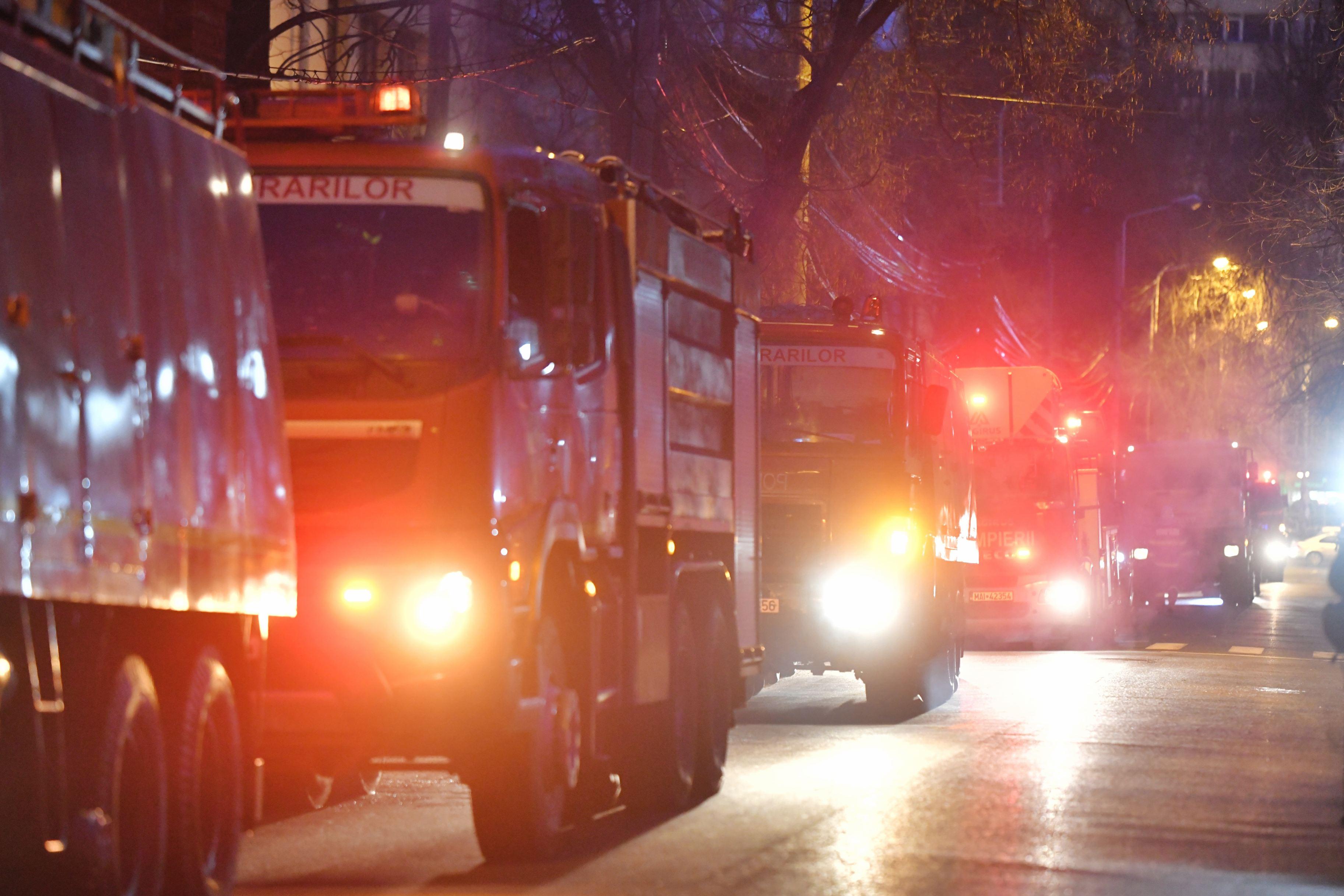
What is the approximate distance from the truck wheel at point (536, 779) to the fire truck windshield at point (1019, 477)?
55.1ft

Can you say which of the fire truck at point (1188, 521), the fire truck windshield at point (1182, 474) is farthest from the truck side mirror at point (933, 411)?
the fire truck windshield at point (1182, 474)

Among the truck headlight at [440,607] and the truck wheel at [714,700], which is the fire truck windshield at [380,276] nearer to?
the truck headlight at [440,607]

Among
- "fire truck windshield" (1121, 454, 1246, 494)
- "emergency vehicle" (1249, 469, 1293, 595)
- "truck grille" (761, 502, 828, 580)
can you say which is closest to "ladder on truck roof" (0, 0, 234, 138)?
"truck grille" (761, 502, 828, 580)

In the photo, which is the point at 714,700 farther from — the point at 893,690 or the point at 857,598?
the point at 893,690

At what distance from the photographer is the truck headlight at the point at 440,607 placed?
330 inches

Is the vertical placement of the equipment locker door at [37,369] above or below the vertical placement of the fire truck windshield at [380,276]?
below

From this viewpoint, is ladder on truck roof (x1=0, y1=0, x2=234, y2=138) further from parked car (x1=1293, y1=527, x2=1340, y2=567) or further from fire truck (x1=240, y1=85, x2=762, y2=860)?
parked car (x1=1293, y1=527, x2=1340, y2=567)

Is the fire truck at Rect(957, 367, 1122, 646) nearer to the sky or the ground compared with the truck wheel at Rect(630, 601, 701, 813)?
nearer to the sky

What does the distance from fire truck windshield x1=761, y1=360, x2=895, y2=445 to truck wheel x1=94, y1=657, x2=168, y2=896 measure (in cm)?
1038

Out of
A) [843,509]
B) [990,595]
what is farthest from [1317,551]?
[843,509]

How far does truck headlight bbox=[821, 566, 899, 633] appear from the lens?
1608cm

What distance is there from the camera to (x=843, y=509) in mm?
16078

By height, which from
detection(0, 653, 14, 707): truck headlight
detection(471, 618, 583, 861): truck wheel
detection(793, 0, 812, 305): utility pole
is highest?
detection(793, 0, 812, 305): utility pole

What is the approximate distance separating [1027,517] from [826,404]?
381 inches
